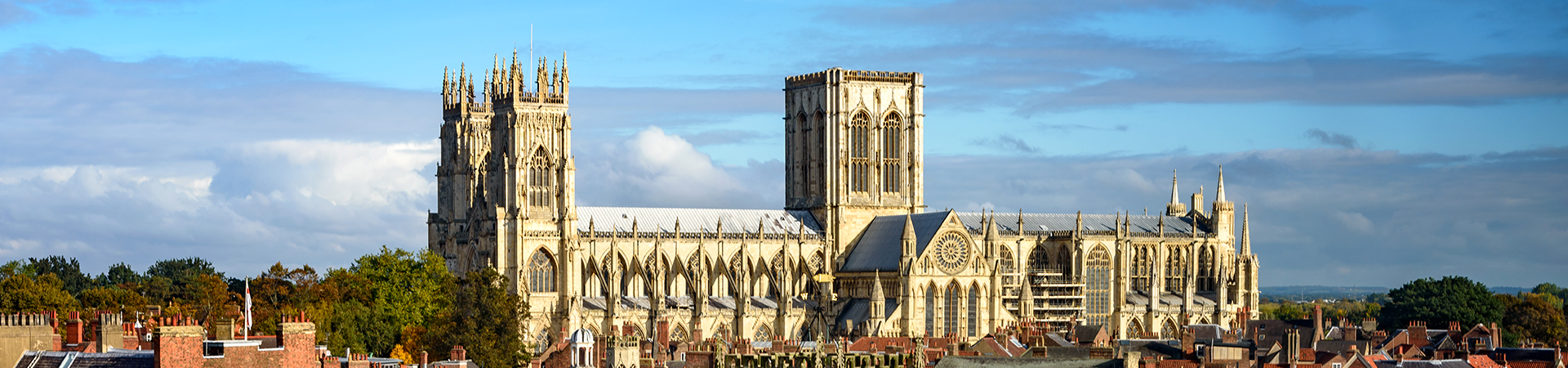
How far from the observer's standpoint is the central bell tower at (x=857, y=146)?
158 metres

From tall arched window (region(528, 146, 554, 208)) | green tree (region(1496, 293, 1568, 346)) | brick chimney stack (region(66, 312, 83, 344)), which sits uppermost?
tall arched window (region(528, 146, 554, 208))

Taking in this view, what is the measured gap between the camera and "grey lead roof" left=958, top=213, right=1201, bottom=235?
529 feet

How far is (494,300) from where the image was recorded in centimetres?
11300

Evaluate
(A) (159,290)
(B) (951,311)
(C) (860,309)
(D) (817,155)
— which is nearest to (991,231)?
(B) (951,311)

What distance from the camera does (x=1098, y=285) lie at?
162m

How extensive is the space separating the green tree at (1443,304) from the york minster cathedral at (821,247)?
766 inches

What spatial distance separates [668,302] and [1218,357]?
57.0 metres

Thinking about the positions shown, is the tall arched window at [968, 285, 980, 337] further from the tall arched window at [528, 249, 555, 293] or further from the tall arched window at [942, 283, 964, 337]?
the tall arched window at [528, 249, 555, 293]

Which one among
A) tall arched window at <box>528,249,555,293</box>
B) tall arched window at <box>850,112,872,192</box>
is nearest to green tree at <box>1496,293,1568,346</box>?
tall arched window at <box>850,112,872,192</box>

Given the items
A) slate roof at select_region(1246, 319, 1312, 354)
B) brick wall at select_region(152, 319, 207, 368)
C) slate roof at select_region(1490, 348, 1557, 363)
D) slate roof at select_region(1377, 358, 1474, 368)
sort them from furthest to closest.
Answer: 1. slate roof at select_region(1246, 319, 1312, 354)
2. slate roof at select_region(1490, 348, 1557, 363)
3. slate roof at select_region(1377, 358, 1474, 368)
4. brick wall at select_region(152, 319, 207, 368)

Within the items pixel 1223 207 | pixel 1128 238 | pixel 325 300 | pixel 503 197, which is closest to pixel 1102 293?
pixel 1128 238

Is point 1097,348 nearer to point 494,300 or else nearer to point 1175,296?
point 494,300

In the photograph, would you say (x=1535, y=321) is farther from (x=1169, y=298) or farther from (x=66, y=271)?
(x=66, y=271)

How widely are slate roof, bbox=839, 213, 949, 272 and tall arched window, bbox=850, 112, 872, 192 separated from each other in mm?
3175
